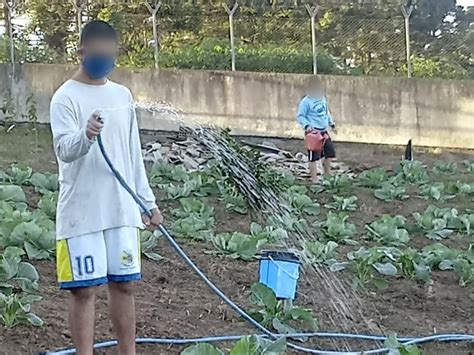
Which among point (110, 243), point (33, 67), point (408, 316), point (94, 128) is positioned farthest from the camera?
point (33, 67)

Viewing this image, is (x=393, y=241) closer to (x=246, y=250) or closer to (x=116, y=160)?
(x=246, y=250)

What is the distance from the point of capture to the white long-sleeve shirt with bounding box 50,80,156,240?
3623 millimetres

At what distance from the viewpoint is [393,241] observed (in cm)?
722

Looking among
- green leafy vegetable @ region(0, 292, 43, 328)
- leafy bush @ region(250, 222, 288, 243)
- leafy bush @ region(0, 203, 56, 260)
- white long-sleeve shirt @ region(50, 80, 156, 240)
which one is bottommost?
leafy bush @ region(250, 222, 288, 243)

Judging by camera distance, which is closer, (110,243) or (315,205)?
(110,243)

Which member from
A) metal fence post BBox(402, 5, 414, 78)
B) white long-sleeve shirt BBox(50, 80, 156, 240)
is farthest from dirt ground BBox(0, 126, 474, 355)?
metal fence post BBox(402, 5, 414, 78)

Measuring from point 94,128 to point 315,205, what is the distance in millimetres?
5292

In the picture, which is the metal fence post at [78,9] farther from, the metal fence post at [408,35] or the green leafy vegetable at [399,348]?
the green leafy vegetable at [399,348]

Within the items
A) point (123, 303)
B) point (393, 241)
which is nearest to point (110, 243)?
point (123, 303)

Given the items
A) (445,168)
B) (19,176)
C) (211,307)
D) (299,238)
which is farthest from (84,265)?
(445,168)

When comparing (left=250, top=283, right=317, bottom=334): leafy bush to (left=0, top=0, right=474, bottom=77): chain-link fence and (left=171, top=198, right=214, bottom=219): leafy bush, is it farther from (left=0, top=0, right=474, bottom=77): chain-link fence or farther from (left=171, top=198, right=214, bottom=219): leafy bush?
(left=0, top=0, right=474, bottom=77): chain-link fence

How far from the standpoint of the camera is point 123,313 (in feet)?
12.6

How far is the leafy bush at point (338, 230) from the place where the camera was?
24.0 ft

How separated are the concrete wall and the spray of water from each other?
20.4ft
